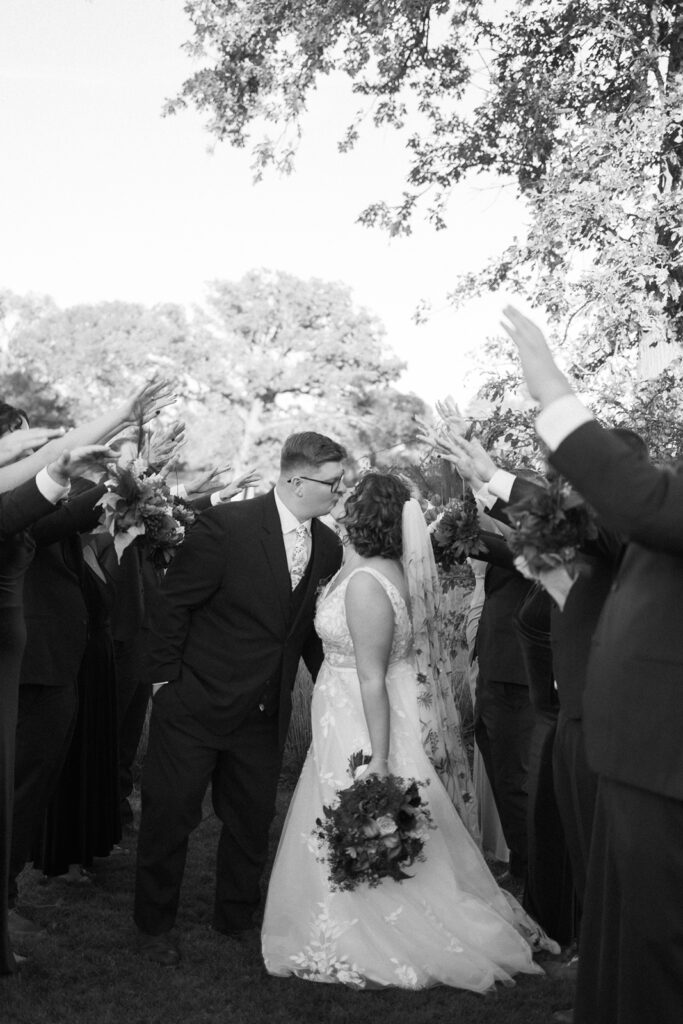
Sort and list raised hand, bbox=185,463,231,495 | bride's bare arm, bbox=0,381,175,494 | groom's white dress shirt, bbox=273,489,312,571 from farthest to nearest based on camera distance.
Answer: raised hand, bbox=185,463,231,495, groom's white dress shirt, bbox=273,489,312,571, bride's bare arm, bbox=0,381,175,494

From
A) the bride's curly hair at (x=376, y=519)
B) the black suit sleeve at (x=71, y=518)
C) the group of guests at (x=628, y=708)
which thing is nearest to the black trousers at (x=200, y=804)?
the black suit sleeve at (x=71, y=518)

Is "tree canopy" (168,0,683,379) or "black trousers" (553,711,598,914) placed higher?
"tree canopy" (168,0,683,379)

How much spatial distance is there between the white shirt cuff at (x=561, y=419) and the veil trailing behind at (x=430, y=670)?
2.22 m

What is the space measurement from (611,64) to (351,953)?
12279 mm

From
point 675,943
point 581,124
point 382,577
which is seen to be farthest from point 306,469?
point 581,124

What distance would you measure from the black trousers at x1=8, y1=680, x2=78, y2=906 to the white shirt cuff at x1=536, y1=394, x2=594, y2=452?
3.36m

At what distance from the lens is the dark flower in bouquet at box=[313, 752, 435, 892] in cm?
444

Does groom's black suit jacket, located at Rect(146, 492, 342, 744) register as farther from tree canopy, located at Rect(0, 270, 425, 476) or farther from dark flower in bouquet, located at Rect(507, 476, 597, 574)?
tree canopy, located at Rect(0, 270, 425, 476)

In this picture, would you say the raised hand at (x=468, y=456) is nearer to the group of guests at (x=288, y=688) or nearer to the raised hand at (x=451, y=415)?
the group of guests at (x=288, y=688)

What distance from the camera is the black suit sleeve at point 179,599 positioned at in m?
5.05

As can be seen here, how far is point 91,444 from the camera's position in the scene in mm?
4074

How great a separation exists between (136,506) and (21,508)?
2.64 ft

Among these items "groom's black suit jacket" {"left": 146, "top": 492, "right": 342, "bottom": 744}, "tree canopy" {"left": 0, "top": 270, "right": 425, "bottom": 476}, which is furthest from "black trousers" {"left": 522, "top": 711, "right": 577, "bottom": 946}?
"tree canopy" {"left": 0, "top": 270, "right": 425, "bottom": 476}

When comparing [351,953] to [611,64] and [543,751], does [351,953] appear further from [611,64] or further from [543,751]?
[611,64]
